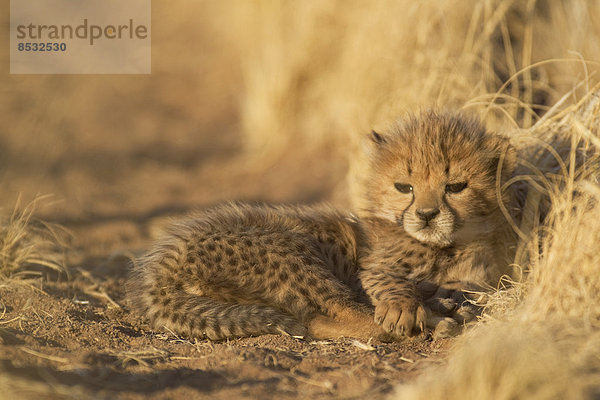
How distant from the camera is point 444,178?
12.4ft

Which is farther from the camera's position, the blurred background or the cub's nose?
the blurred background

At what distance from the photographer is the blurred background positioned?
607 centimetres

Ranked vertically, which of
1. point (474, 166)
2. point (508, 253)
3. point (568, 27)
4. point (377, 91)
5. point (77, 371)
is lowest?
point (77, 371)

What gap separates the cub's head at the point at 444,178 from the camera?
373 centimetres

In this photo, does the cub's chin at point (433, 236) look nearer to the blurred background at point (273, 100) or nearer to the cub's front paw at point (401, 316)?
the cub's front paw at point (401, 316)

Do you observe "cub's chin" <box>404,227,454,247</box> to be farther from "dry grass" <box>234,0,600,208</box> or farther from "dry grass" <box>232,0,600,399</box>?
"dry grass" <box>234,0,600,208</box>

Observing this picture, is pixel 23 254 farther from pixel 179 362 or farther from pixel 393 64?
pixel 393 64

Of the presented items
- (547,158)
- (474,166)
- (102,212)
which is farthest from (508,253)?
(102,212)

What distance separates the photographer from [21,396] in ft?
8.66

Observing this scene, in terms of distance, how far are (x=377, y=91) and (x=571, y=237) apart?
3305 millimetres

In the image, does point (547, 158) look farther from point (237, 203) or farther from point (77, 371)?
point (77, 371)

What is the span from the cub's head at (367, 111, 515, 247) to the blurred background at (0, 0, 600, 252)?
0.64m

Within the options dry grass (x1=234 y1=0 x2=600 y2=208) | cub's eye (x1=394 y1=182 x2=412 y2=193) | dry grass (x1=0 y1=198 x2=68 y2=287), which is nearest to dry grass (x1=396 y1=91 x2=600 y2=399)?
cub's eye (x1=394 y1=182 x2=412 y2=193)

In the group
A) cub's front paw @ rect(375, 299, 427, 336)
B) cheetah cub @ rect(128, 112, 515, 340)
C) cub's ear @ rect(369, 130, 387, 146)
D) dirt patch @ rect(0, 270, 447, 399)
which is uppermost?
cub's ear @ rect(369, 130, 387, 146)
